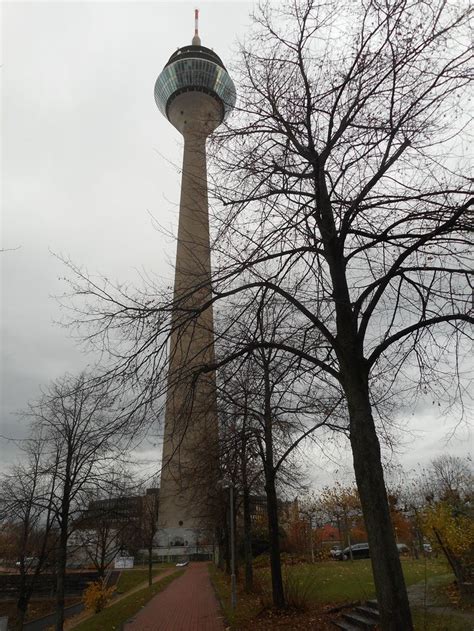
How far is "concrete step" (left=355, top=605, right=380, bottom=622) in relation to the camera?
9.03m

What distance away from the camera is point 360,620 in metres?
9.16

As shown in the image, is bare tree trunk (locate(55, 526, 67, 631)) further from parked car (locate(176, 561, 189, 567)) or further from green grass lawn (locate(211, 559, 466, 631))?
parked car (locate(176, 561, 189, 567))

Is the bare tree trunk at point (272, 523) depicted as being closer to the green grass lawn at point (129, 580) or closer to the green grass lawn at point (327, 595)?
the green grass lawn at point (327, 595)

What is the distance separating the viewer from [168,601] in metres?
19.2

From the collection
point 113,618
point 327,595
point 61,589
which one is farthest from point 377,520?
point 113,618

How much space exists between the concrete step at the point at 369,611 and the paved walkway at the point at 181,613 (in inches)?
144

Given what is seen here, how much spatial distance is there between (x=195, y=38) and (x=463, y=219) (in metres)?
72.7

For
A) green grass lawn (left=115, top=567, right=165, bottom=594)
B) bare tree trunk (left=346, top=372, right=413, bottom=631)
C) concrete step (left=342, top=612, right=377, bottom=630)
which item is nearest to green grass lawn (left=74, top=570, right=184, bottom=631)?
concrete step (left=342, top=612, right=377, bottom=630)

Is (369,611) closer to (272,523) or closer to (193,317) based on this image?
(272,523)

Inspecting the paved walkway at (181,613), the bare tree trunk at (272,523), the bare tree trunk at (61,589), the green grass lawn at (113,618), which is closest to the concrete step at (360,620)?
the bare tree trunk at (272,523)

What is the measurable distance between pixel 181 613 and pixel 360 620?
28.4 feet

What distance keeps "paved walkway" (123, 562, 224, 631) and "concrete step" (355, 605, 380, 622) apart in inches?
144

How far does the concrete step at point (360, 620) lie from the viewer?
8.68 metres

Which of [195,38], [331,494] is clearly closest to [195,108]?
[195,38]
